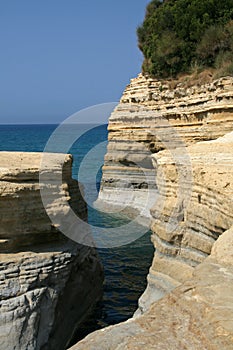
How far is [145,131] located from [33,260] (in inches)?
→ 538

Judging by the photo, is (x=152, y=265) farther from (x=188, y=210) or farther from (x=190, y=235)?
(x=188, y=210)

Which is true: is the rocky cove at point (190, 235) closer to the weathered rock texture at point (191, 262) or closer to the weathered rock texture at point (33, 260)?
the weathered rock texture at point (191, 262)

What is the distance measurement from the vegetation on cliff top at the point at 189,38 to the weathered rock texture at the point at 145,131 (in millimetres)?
1513

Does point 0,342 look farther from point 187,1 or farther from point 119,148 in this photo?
point 187,1

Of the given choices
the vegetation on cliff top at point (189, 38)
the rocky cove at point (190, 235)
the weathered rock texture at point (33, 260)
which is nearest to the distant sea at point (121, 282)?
the weathered rock texture at point (33, 260)

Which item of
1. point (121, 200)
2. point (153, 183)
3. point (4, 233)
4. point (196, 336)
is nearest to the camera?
point (196, 336)

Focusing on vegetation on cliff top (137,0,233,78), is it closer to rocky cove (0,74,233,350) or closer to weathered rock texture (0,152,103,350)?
rocky cove (0,74,233,350)

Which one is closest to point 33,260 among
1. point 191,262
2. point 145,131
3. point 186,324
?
point 191,262

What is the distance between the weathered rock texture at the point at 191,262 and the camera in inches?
155

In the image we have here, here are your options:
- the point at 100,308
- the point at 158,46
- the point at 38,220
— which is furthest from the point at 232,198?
the point at 158,46

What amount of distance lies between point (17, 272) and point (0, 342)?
1168 mm

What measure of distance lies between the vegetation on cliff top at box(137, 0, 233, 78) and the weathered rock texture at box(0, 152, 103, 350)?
14.5m

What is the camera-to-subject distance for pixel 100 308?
11703 mm

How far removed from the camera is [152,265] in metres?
8.86
